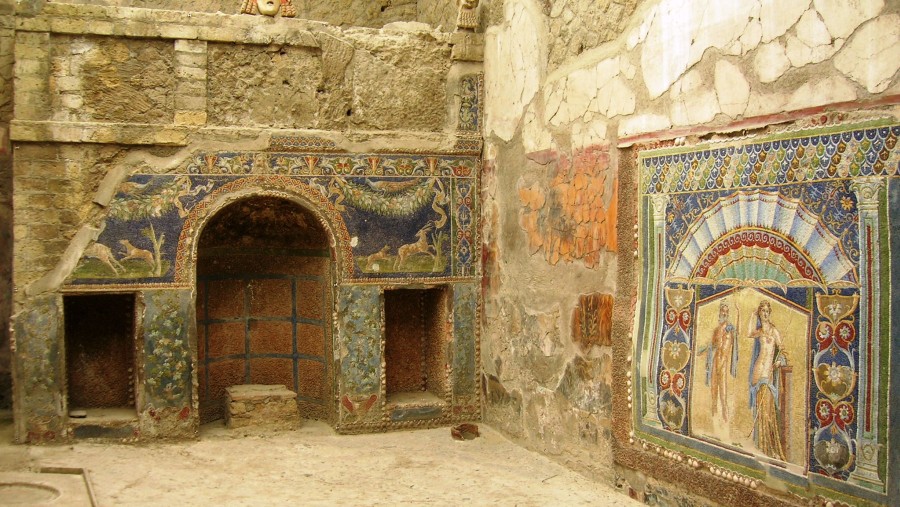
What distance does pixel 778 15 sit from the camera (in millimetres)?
3580

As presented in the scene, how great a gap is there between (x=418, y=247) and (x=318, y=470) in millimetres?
1694

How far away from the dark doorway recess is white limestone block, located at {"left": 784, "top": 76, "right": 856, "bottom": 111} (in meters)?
3.62

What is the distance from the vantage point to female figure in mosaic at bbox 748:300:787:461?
363cm

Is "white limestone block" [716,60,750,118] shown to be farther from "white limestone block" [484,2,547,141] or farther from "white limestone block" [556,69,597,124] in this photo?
"white limestone block" [484,2,547,141]

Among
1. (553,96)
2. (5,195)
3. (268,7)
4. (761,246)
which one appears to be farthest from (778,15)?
(5,195)

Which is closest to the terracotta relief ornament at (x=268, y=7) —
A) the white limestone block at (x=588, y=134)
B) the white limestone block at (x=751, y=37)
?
the white limestone block at (x=588, y=134)

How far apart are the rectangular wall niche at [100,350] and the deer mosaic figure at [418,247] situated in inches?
70.9

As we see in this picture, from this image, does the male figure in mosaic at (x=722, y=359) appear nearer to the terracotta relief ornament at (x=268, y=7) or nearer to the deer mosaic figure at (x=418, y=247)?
the deer mosaic figure at (x=418, y=247)

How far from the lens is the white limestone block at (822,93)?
3.29m

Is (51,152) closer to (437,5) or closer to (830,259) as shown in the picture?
(437,5)

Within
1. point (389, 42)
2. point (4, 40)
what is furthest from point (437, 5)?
point (4, 40)

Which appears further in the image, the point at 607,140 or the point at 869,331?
the point at 607,140

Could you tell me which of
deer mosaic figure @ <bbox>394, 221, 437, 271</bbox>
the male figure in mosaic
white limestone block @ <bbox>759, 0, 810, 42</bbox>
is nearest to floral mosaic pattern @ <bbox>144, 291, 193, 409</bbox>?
deer mosaic figure @ <bbox>394, 221, 437, 271</bbox>

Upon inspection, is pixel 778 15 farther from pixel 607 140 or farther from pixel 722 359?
pixel 722 359
